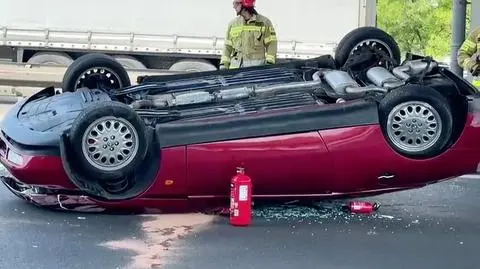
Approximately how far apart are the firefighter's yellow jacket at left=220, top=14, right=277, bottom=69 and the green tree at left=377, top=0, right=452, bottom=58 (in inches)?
934

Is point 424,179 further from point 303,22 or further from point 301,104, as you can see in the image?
point 303,22

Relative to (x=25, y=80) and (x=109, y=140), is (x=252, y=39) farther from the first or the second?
(x=25, y=80)

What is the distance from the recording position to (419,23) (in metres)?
33.7

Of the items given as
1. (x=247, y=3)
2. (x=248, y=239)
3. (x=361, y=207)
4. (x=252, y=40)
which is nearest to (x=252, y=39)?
(x=252, y=40)

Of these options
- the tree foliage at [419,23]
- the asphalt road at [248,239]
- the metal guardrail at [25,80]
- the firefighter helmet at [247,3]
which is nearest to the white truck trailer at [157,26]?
the metal guardrail at [25,80]

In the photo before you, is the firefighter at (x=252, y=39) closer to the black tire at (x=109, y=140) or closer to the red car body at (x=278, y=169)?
the red car body at (x=278, y=169)

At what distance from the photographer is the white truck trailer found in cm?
1922

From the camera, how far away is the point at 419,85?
6.44m

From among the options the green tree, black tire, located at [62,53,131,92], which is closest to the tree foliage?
the green tree

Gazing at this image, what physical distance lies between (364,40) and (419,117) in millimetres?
1862

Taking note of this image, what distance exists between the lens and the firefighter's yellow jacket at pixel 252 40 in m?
9.23

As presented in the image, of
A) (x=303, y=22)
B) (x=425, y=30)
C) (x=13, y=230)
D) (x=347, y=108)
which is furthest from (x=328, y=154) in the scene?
(x=425, y=30)

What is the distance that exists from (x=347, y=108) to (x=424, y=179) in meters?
0.82

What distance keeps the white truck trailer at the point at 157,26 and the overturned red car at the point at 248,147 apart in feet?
41.0
